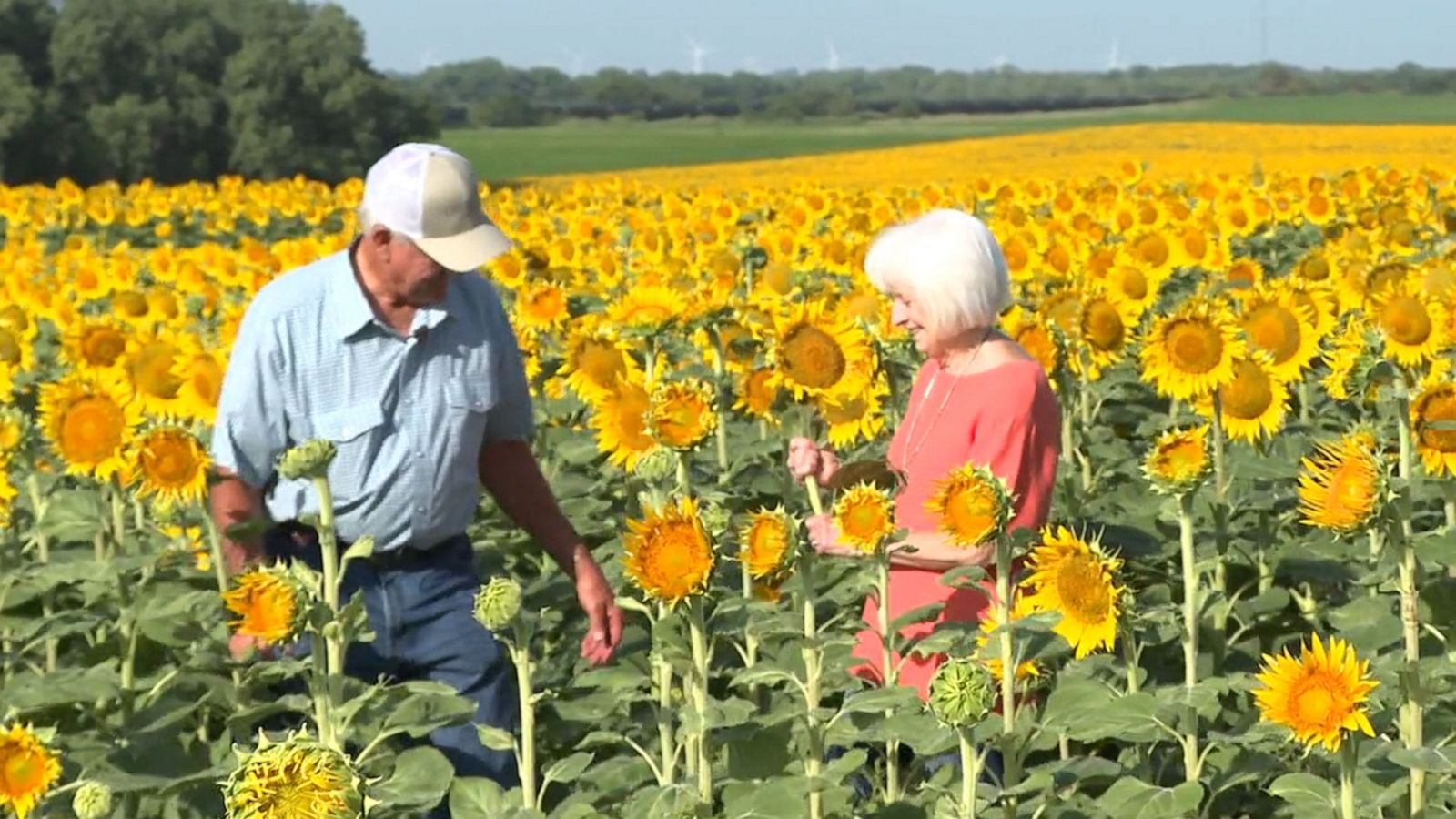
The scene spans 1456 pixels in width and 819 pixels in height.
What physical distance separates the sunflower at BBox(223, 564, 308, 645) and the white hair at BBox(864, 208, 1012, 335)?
4.22 feet

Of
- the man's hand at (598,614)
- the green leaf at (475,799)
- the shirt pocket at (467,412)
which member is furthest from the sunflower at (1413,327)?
the green leaf at (475,799)

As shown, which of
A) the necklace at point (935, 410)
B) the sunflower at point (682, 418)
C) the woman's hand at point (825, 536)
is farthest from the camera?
the necklace at point (935, 410)

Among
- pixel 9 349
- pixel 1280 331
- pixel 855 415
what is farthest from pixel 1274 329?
pixel 9 349

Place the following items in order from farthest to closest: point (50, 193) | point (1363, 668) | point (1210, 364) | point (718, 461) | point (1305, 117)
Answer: point (1305, 117) → point (50, 193) → point (718, 461) → point (1210, 364) → point (1363, 668)

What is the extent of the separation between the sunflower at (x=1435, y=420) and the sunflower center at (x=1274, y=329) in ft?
4.11

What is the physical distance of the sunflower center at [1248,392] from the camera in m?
4.52

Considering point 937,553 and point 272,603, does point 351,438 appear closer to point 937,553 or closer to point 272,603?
point 272,603

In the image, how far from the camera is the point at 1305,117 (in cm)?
5088

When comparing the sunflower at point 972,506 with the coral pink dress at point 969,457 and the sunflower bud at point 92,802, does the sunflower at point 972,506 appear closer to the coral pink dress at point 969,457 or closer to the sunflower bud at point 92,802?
the coral pink dress at point 969,457

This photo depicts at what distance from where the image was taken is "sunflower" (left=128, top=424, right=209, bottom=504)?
3.67 meters

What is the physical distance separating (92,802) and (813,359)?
198 cm

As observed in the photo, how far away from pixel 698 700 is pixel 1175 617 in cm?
104

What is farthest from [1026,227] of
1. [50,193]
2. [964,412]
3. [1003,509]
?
[50,193]

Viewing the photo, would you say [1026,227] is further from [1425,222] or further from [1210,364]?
[1210,364]
